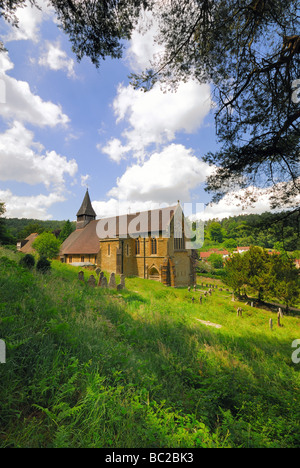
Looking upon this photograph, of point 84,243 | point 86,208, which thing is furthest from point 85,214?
point 84,243

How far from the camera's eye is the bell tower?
34.7 metres

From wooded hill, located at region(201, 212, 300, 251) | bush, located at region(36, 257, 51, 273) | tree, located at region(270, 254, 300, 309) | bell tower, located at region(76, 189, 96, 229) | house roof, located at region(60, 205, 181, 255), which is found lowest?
tree, located at region(270, 254, 300, 309)

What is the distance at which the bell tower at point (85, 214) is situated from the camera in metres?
34.7

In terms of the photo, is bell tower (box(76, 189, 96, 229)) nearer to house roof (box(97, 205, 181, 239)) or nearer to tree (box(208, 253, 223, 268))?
house roof (box(97, 205, 181, 239))

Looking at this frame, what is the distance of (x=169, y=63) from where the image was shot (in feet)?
14.6

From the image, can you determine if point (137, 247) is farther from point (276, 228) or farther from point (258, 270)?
point (276, 228)

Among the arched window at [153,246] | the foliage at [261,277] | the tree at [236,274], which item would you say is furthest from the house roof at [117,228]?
the foliage at [261,277]

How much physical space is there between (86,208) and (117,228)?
9.93m

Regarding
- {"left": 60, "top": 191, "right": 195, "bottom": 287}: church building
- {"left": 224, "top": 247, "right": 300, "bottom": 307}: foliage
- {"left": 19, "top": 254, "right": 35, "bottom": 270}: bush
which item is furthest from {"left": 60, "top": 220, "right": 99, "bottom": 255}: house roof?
{"left": 224, "top": 247, "right": 300, "bottom": 307}: foliage

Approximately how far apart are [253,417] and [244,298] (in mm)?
22390

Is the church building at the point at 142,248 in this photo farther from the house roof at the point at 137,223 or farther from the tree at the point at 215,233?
the tree at the point at 215,233

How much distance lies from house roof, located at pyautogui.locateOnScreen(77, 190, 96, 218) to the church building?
6.17 metres

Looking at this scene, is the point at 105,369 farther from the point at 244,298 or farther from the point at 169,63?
the point at 244,298

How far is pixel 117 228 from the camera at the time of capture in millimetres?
28859
